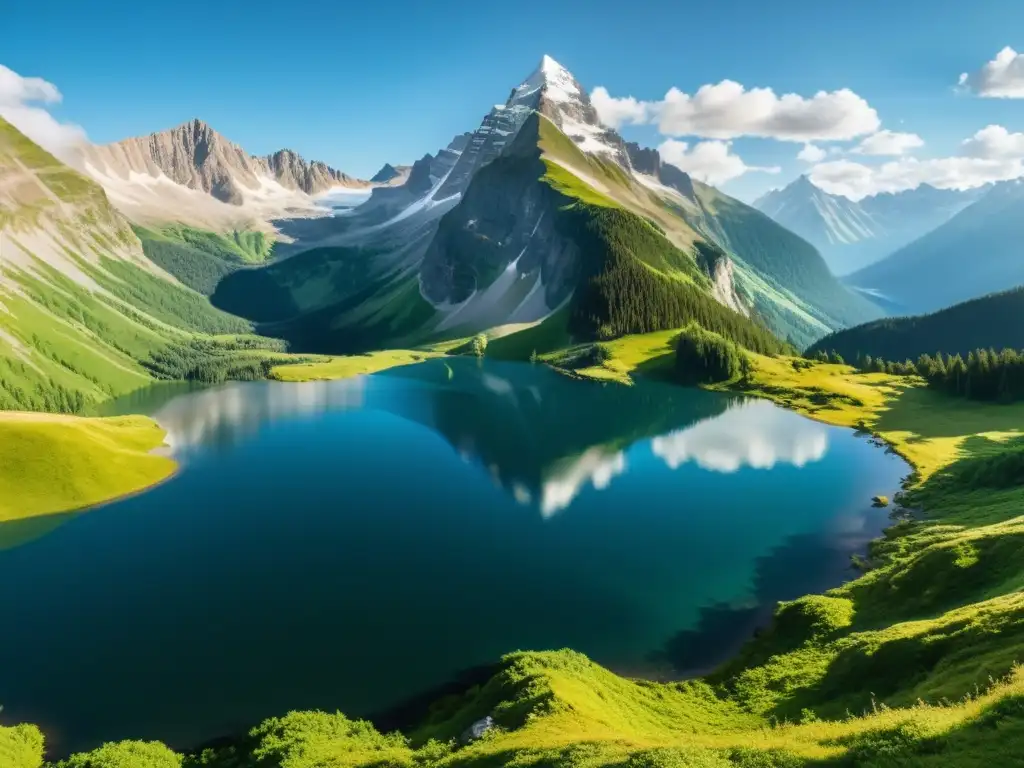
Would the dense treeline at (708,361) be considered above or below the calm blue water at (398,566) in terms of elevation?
above

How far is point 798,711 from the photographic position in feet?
121

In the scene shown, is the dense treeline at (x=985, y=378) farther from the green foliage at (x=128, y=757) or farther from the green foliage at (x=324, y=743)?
the green foliage at (x=128, y=757)

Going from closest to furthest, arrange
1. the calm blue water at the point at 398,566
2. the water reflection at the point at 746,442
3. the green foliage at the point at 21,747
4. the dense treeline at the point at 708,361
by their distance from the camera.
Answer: the green foliage at the point at 21,747 → the calm blue water at the point at 398,566 → the water reflection at the point at 746,442 → the dense treeline at the point at 708,361

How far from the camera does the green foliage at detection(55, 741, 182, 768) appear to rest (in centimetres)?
3556

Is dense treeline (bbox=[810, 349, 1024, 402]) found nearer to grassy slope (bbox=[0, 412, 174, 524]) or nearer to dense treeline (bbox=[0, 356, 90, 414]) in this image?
grassy slope (bbox=[0, 412, 174, 524])

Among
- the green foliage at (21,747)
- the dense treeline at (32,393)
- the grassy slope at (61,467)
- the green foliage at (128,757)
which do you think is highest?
the dense treeline at (32,393)

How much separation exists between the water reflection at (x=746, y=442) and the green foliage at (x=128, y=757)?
275 ft

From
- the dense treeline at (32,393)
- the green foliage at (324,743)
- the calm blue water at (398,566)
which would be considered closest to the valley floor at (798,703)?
the green foliage at (324,743)

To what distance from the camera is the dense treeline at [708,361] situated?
18662 centimetres

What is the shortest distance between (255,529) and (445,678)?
4254cm

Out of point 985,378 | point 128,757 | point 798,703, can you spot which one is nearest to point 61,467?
point 128,757

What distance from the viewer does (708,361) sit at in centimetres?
19025

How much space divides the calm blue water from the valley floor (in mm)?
4288

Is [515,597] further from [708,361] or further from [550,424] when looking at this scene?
[708,361]
